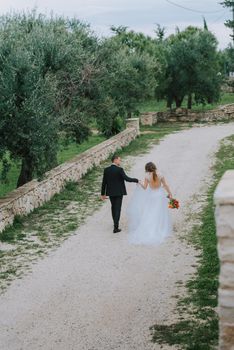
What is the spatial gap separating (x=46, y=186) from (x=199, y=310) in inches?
362

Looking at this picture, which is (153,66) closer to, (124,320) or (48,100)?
(48,100)

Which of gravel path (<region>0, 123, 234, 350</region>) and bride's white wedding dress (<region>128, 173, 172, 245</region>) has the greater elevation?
bride's white wedding dress (<region>128, 173, 172, 245</region>)

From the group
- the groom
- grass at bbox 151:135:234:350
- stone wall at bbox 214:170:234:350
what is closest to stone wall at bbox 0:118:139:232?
the groom

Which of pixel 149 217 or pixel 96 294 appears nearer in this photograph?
pixel 96 294

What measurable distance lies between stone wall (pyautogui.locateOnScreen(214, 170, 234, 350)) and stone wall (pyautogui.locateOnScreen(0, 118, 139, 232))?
9662 millimetres

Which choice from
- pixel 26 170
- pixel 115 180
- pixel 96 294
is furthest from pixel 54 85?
pixel 96 294

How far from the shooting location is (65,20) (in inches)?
893

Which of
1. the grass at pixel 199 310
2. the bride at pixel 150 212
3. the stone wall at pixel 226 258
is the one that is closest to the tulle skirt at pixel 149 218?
the bride at pixel 150 212

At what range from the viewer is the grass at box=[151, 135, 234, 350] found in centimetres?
744

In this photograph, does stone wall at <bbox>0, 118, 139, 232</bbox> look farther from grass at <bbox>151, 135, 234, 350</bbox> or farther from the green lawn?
grass at <bbox>151, 135, 234, 350</bbox>

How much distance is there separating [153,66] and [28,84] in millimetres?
22563

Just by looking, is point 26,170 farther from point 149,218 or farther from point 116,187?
point 149,218

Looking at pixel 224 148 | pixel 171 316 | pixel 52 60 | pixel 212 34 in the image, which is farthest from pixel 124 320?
pixel 212 34

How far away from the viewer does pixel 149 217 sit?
1295 centimetres
